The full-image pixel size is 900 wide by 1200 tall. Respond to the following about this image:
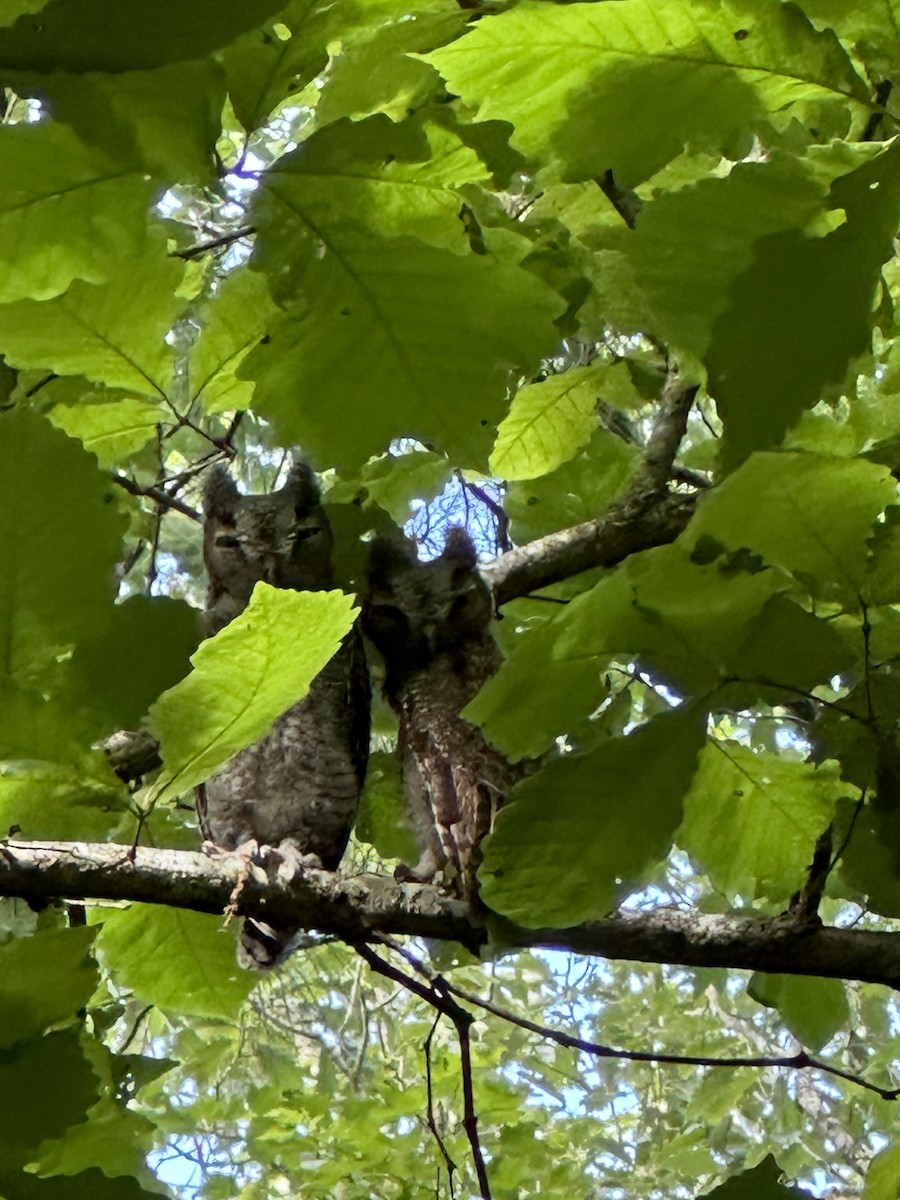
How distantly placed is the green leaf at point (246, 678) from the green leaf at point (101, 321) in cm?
22

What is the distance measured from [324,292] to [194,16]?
0.15m

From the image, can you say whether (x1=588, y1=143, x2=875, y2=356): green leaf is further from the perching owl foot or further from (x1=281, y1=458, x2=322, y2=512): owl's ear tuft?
(x1=281, y1=458, x2=322, y2=512): owl's ear tuft

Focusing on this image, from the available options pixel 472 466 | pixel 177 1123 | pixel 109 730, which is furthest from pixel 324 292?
pixel 177 1123

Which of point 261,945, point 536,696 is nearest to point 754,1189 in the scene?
point 536,696

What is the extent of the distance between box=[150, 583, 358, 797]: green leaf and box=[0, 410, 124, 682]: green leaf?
5 centimetres

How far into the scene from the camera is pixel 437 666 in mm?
806

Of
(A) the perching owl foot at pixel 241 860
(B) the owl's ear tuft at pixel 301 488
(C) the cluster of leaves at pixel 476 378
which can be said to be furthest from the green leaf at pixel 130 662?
(B) the owl's ear tuft at pixel 301 488

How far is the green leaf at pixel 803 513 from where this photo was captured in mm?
388

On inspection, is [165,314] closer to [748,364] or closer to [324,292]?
[324,292]

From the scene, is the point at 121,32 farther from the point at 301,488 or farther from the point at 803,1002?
the point at 803,1002

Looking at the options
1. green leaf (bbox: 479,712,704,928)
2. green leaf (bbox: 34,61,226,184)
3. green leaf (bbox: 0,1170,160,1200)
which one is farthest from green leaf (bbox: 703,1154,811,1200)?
green leaf (bbox: 34,61,226,184)

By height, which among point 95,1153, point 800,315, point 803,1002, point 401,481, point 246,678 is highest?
point 800,315

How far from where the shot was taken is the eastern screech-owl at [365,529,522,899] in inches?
28.0

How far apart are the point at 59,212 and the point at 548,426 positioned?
1.55 feet
